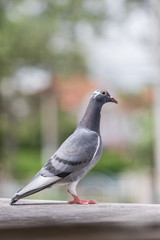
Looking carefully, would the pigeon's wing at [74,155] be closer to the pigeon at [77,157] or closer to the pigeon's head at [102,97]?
the pigeon at [77,157]

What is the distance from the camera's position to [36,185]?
3229 millimetres

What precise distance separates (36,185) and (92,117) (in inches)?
23.7

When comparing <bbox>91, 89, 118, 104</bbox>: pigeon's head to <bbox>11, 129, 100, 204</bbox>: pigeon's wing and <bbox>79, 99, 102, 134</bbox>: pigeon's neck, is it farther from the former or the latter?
<bbox>11, 129, 100, 204</bbox>: pigeon's wing

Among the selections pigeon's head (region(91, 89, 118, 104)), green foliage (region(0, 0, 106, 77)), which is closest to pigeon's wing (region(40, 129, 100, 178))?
pigeon's head (region(91, 89, 118, 104))

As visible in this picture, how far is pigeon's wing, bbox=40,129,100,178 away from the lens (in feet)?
11.0

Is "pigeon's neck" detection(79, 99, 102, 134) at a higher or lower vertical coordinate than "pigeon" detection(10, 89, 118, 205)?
higher

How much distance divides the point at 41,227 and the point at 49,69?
2139 cm

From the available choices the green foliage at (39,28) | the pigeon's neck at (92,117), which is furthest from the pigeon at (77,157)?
the green foliage at (39,28)

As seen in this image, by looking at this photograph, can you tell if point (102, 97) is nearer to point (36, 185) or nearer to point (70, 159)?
point (70, 159)

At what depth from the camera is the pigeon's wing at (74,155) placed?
3.35 m

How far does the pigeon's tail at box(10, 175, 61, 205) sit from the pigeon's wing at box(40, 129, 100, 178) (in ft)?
0.11

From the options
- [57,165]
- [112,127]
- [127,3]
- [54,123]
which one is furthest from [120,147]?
[57,165]

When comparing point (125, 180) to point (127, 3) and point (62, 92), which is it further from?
point (62, 92)

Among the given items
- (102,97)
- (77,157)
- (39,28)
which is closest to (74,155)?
(77,157)
